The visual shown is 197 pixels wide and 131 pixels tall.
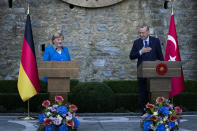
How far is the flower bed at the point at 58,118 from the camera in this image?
163 inches

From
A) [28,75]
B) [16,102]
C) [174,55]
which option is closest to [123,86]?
[174,55]

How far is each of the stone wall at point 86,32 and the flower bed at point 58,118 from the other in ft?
16.5

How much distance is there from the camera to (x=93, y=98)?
751 centimetres

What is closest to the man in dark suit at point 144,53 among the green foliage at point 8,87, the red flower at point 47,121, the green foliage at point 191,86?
the red flower at point 47,121

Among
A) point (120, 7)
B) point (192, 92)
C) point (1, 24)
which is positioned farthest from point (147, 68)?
point (1, 24)

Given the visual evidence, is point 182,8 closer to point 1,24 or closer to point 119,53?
point 119,53

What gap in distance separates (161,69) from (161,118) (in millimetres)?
639

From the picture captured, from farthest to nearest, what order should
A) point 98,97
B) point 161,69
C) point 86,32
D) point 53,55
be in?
point 86,32 < point 98,97 < point 53,55 < point 161,69

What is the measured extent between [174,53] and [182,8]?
2.62 meters

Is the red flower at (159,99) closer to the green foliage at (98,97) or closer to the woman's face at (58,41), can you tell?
the woman's face at (58,41)

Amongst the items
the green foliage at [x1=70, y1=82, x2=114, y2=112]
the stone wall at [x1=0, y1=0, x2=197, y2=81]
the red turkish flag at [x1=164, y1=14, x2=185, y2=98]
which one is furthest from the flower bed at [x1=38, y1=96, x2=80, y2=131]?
the stone wall at [x1=0, y1=0, x2=197, y2=81]

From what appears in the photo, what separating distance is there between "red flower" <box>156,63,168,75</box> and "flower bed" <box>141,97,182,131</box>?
1.15 feet

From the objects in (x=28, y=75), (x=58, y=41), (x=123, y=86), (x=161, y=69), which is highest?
(x=58, y=41)

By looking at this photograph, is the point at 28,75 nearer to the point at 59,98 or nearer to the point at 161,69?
the point at 59,98
